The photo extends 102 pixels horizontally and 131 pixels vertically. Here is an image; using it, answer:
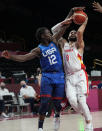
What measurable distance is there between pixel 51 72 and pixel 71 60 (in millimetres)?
465

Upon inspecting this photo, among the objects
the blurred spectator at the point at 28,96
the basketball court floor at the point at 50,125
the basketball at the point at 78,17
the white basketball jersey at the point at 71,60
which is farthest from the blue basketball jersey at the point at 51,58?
the blurred spectator at the point at 28,96

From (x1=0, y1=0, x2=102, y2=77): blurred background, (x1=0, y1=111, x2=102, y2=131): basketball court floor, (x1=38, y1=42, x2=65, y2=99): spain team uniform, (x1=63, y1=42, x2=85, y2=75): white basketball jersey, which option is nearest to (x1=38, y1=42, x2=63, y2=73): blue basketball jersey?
(x1=38, y1=42, x2=65, y2=99): spain team uniform

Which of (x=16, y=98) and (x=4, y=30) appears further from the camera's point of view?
(x=4, y=30)

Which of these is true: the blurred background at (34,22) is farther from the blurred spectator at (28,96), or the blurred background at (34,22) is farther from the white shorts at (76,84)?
the white shorts at (76,84)

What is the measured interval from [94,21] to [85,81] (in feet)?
77.0

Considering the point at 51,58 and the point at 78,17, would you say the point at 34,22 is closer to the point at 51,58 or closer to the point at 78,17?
the point at 78,17

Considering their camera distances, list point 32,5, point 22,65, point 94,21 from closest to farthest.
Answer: point 22,65, point 32,5, point 94,21

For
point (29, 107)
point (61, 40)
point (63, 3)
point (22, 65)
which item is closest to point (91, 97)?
point (29, 107)

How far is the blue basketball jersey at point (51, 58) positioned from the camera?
5527 mm

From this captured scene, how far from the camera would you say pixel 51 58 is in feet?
18.1

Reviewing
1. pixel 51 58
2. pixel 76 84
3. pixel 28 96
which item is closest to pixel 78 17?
pixel 51 58

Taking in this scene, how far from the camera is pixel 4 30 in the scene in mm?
26859

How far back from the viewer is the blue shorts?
Answer: 217 inches

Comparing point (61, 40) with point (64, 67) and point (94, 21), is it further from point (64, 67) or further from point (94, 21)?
point (94, 21)
